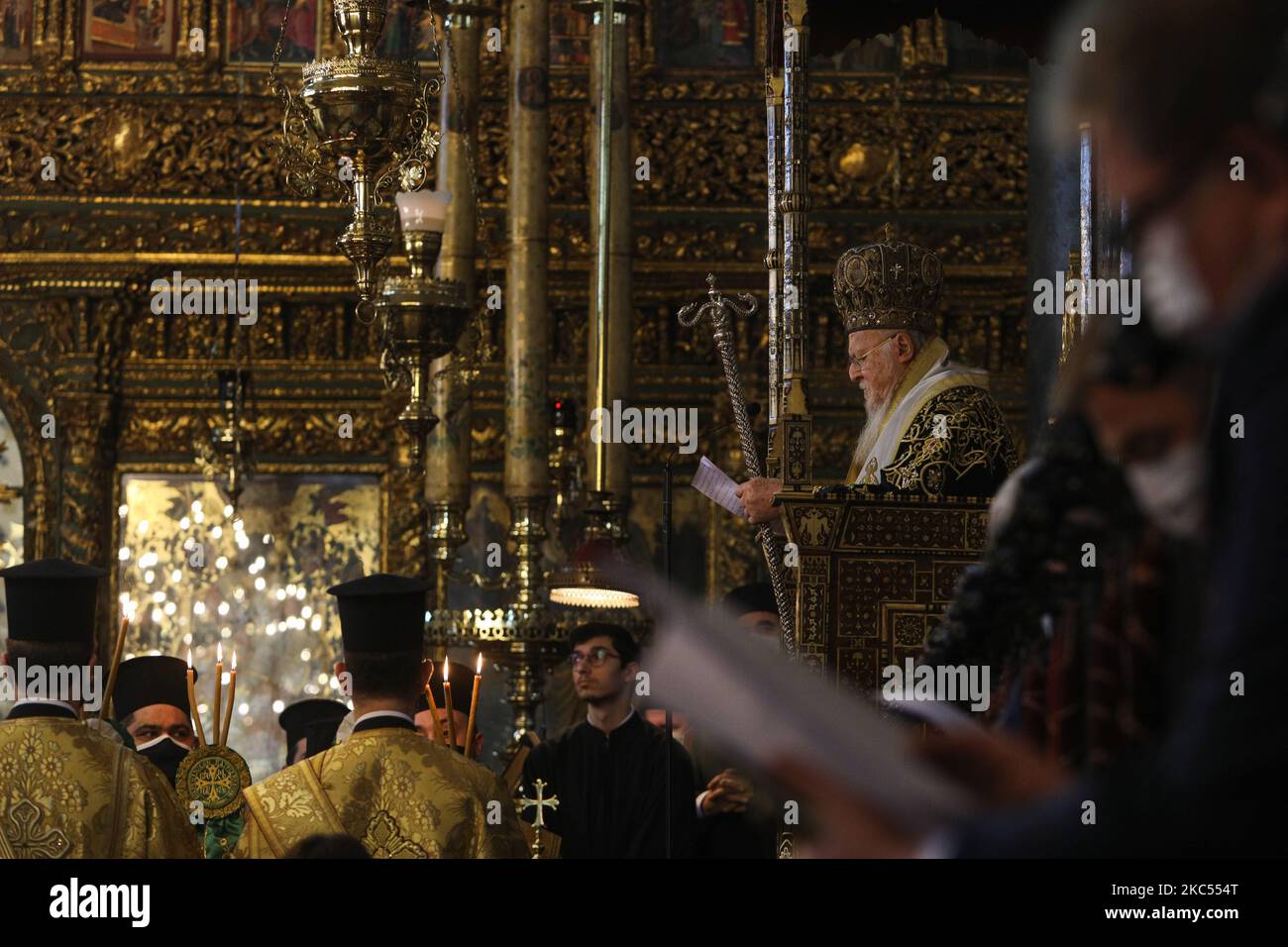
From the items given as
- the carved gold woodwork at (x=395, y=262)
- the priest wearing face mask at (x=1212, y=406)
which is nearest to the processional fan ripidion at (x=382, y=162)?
the priest wearing face mask at (x=1212, y=406)

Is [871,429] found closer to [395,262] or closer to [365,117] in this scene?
[365,117]

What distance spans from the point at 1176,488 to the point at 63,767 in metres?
4.34

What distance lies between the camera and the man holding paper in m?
5.76

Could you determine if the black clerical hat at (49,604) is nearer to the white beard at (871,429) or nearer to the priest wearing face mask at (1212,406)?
the white beard at (871,429)

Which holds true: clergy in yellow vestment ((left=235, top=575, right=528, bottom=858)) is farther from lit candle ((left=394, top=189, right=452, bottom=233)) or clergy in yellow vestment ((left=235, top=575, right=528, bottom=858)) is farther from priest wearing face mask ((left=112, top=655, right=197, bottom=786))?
priest wearing face mask ((left=112, top=655, right=197, bottom=786))

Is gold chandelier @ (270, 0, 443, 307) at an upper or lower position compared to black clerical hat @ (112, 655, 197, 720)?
upper

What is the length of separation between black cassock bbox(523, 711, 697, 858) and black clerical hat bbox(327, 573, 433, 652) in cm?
269

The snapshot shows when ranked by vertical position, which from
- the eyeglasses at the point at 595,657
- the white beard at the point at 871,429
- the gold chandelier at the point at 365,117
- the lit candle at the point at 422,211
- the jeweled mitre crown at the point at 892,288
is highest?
the gold chandelier at the point at 365,117

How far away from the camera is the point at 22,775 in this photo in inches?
215

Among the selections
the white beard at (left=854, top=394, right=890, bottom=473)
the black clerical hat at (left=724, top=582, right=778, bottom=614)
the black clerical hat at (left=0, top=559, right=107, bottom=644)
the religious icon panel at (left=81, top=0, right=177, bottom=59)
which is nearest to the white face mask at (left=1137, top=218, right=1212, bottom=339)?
the black clerical hat at (left=0, top=559, right=107, bottom=644)

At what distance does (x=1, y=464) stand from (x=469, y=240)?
4065mm

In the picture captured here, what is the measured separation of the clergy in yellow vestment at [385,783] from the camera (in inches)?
211

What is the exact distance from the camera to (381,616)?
18.1 ft

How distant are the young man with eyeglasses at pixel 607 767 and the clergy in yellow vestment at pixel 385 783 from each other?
101 inches
